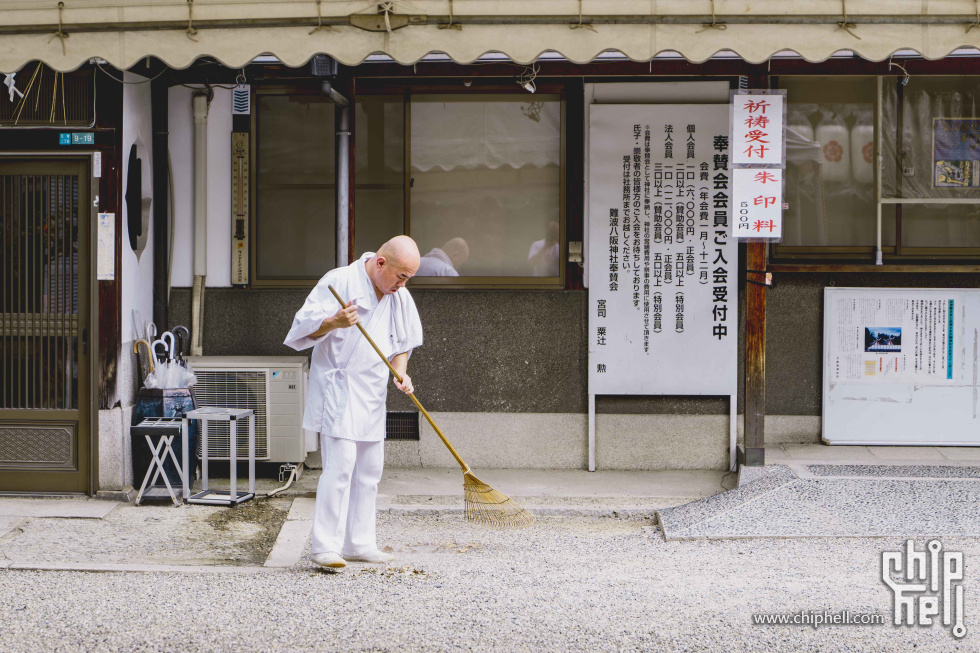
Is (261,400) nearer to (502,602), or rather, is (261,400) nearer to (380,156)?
(380,156)

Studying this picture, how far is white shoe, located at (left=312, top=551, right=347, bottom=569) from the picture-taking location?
239 inches

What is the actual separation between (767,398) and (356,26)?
5.09m

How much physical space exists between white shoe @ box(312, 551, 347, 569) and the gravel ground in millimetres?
72

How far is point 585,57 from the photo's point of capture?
256 inches

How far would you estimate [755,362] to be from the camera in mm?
8070

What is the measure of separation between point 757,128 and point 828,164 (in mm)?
1787

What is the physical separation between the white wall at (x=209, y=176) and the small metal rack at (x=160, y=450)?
1.69 meters

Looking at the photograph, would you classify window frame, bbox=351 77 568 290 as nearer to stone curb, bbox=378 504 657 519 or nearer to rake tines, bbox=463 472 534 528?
stone curb, bbox=378 504 657 519

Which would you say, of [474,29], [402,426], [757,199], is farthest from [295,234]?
[757,199]

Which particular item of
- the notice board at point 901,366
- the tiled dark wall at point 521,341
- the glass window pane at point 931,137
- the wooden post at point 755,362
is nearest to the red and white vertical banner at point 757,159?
the wooden post at point 755,362

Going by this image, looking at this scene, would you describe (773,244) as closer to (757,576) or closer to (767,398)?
(767,398)

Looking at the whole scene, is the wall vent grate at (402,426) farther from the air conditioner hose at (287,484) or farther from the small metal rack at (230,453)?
the small metal rack at (230,453)

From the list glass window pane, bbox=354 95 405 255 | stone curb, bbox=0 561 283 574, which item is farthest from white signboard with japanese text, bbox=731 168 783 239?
stone curb, bbox=0 561 283 574

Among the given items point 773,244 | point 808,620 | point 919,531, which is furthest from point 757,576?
point 773,244
